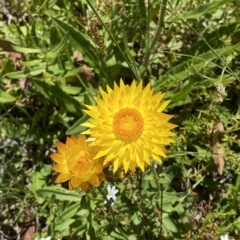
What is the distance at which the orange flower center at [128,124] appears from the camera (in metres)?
2.22

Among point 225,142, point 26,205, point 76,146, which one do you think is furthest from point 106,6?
point 26,205

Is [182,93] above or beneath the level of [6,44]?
above

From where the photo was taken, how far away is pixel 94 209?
2965 mm

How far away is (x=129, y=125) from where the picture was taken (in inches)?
87.7

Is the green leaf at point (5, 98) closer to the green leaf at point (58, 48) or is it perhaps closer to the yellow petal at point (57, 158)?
the green leaf at point (58, 48)

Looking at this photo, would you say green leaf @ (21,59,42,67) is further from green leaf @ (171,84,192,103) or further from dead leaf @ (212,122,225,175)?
dead leaf @ (212,122,225,175)

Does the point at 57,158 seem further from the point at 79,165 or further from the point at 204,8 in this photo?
the point at 204,8

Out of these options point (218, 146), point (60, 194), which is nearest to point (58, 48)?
point (60, 194)

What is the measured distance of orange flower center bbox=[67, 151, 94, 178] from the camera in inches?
85.0

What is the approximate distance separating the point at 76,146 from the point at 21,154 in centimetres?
138

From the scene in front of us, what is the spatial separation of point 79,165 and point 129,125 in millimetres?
308

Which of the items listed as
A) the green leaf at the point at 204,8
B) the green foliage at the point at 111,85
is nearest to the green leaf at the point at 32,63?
the green foliage at the point at 111,85

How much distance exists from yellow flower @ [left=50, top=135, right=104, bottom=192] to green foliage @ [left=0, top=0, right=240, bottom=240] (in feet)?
1.29

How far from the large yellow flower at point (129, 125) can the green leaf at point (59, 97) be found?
1030mm
